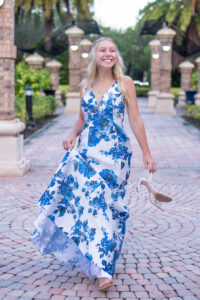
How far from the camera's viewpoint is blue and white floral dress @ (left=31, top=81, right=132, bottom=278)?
11.7ft

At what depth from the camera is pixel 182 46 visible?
2498 cm

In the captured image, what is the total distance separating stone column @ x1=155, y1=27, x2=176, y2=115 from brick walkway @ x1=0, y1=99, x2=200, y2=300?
13.8 meters

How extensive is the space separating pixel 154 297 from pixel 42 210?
3.33 ft

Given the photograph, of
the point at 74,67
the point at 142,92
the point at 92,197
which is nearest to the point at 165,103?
the point at 74,67

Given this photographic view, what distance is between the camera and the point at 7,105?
8227mm

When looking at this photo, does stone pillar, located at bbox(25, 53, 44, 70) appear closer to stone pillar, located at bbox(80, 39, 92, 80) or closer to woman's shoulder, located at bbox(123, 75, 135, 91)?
stone pillar, located at bbox(80, 39, 92, 80)

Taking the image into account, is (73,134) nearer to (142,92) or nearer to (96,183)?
(96,183)

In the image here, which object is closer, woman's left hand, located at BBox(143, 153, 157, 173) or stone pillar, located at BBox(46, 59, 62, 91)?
woman's left hand, located at BBox(143, 153, 157, 173)

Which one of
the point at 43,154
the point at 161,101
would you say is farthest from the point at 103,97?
the point at 161,101

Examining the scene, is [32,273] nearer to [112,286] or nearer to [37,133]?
[112,286]

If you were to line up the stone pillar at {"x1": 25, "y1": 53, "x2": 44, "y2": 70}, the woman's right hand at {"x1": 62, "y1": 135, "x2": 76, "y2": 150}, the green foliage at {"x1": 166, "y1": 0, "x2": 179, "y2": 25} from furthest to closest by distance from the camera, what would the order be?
the green foliage at {"x1": 166, "y1": 0, "x2": 179, "y2": 25}
the stone pillar at {"x1": 25, "y1": 53, "x2": 44, "y2": 70}
the woman's right hand at {"x1": 62, "y1": 135, "x2": 76, "y2": 150}

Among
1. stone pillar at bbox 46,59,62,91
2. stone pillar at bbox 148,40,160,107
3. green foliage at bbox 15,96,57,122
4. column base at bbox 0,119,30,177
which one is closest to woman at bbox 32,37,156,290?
column base at bbox 0,119,30,177

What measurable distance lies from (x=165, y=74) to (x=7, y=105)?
51.2 feet

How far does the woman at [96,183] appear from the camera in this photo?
3.56 meters
